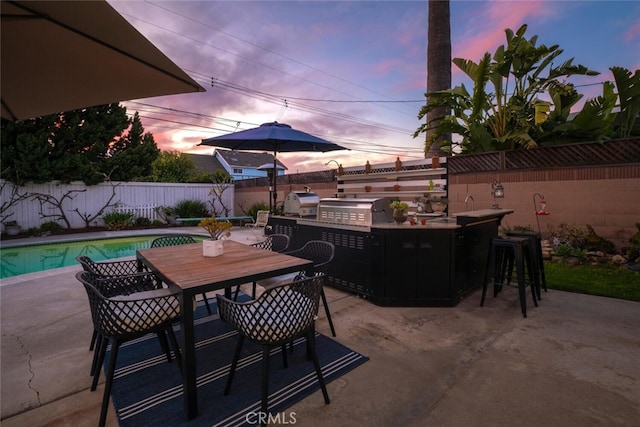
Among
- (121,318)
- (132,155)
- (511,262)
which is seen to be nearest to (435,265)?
(511,262)

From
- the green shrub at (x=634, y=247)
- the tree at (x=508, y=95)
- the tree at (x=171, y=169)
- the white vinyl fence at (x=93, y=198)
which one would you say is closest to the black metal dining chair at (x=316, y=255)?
the tree at (x=508, y=95)

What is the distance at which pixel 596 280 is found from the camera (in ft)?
14.0

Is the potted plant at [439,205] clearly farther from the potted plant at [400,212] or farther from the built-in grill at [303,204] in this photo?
the built-in grill at [303,204]

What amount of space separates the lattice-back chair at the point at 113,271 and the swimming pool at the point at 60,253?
4845 millimetres

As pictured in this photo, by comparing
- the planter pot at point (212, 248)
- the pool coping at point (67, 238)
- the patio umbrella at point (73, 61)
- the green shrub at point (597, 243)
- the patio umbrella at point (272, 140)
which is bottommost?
the pool coping at point (67, 238)

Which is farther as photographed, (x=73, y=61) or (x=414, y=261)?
(x=414, y=261)

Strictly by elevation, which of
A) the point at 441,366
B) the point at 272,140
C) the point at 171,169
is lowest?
the point at 441,366

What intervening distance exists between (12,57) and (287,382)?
2.80 m

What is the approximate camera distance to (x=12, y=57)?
1891 millimetres

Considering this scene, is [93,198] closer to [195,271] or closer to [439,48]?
[195,271]

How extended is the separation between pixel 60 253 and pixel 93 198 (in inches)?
156

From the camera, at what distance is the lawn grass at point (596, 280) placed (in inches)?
151

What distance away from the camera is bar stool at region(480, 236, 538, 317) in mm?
3246

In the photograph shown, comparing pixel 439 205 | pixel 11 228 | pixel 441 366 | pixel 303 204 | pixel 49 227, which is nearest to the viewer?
pixel 441 366
